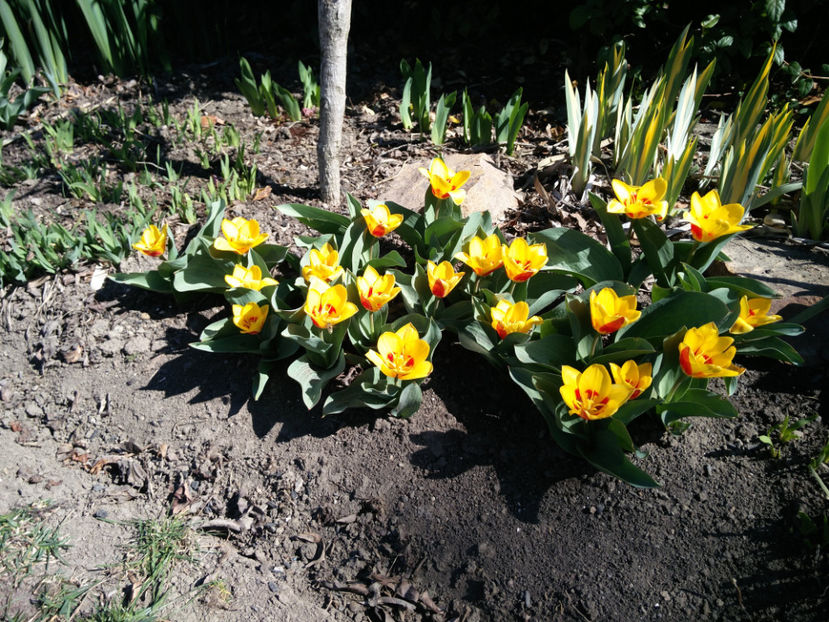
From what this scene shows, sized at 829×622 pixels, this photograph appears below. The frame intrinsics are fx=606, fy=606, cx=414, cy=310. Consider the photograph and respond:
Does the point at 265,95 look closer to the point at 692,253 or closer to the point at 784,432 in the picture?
the point at 692,253

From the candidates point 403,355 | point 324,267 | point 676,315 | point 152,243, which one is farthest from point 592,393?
point 152,243

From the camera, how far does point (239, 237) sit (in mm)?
2262

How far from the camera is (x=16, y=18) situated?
3797 millimetres

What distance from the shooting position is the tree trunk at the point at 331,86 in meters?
2.49

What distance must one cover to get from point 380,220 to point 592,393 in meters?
1.00

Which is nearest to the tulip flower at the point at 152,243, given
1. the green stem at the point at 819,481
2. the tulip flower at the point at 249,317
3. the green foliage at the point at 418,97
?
the tulip flower at the point at 249,317

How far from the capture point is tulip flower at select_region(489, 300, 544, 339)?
1.96 metres

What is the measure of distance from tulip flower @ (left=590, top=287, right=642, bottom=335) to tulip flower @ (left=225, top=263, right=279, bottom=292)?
1.12 metres

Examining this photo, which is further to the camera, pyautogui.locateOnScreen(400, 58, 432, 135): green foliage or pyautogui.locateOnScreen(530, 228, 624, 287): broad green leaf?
pyautogui.locateOnScreen(400, 58, 432, 135): green foliage

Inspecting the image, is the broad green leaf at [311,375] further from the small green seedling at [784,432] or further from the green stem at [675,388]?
the small green seedling at [784,432]

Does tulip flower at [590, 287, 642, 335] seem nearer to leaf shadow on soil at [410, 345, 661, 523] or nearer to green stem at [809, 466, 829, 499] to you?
leaf shadow on soil at [410, 345, 661, 523]

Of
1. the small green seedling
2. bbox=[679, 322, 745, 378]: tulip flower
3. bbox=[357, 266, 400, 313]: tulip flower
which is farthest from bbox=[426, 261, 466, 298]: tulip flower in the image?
the small green seedling

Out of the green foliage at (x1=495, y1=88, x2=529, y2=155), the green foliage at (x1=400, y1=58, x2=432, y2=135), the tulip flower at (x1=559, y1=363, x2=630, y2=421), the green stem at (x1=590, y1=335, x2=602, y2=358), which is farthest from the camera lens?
the green foliage at (x1=400, y1=58, x2=432, y2=135)

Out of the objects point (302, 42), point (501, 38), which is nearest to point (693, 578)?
point (501, 38)
